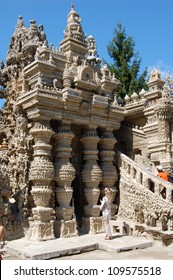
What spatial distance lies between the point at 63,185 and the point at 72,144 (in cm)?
204

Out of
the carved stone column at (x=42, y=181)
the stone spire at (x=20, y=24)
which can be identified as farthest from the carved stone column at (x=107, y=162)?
the stone spire at (x=20, y=24)

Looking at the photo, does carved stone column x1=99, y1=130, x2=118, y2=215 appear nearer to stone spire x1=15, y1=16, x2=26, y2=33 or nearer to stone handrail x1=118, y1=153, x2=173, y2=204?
stone handrail x1=118, y1=153, x2=173, y2=204

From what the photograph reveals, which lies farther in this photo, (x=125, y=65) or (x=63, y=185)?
(x=125, y=65)

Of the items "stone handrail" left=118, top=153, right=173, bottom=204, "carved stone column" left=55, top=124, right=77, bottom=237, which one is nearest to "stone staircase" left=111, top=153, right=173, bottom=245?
"stone handrail" left=118, top=153, right=173, bottom=204

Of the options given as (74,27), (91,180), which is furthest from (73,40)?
(91,180)

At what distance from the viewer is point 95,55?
48.8ft

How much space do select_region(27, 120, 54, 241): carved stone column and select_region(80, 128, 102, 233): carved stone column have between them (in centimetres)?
157

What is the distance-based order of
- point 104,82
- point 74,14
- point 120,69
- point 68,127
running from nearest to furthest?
point 68,127
point 104,82
point 74,14
point 120,69

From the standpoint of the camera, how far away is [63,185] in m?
10.6

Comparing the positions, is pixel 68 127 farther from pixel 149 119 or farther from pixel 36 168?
pixel 149 119

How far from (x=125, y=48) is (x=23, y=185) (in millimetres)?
19051

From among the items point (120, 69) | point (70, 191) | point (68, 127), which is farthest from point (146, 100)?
point (120, 69)

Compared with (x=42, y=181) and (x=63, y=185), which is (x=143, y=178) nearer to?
(x=63, y=185)

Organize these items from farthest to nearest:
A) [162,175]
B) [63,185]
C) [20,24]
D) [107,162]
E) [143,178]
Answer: [20,24]
[107,162]
[162,175]
[143,178]
[63,185]
